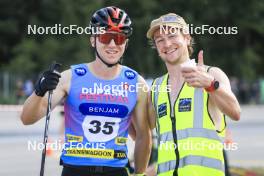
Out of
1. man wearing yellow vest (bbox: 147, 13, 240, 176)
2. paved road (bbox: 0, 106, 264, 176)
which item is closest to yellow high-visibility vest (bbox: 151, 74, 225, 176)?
man wearing yellow vest (bbox: 147, 13, 240, 176)

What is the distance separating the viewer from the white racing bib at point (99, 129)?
14.6ft

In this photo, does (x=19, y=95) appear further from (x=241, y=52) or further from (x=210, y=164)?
(x=210, y=164)

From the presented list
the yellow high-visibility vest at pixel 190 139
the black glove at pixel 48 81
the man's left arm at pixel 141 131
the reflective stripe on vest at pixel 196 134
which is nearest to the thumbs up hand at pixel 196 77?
the yellow high-visibility vest at pixel 190 139

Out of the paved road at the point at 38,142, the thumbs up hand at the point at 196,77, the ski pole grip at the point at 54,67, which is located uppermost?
the ski pole grip at the point at 54,67

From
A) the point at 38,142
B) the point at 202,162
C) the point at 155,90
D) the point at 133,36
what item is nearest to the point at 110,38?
the point at 155,90

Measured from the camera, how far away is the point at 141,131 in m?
4.76

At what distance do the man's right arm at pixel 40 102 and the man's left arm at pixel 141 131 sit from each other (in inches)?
21.4

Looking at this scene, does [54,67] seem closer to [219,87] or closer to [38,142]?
[219,87]

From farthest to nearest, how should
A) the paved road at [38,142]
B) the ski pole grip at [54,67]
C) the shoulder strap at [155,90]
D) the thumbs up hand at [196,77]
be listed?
1. the paved road at [38,142]
2. the shoulder strap at [155,90]
3. the ski pole grip at [54,67]
4. the thumbs up hand at [196,77]

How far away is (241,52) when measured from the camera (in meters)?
45.9

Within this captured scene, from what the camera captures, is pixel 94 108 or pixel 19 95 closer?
pixel 94 108

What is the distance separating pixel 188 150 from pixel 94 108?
0.77 m

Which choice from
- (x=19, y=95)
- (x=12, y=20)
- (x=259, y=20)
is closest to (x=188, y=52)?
(x=19, y=95)

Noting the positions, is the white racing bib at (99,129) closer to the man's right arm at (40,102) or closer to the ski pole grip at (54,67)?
the man's right arm at (40,102)
